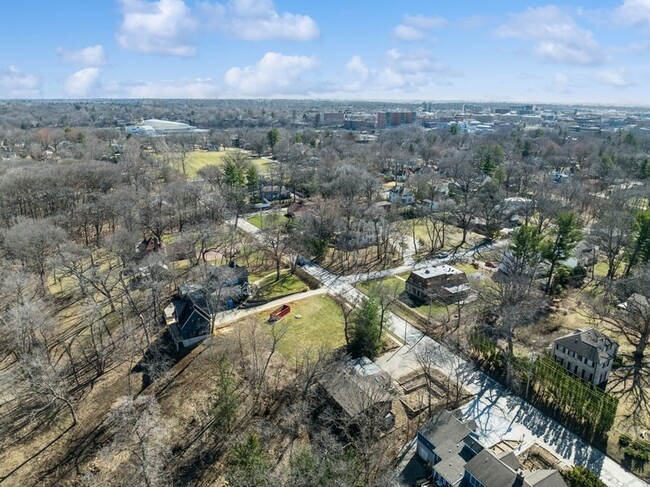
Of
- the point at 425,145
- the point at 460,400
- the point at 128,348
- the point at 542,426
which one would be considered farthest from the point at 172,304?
the point at 425,145

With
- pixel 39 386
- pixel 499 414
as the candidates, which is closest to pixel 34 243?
pixel 39 386

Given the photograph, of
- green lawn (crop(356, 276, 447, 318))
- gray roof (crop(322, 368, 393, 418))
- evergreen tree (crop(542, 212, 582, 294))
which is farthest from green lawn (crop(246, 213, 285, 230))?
evergreen tree (crop(542, 212, 582, 294))

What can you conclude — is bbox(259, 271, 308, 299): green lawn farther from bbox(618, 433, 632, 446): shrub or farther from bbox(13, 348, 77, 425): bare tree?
bbox(618, 433, 632, 446): shrub

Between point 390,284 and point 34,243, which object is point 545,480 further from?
point 34,243

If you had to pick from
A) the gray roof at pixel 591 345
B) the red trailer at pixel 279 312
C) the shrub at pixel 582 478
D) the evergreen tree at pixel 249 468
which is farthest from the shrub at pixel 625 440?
the red trailer at pixel 279 312

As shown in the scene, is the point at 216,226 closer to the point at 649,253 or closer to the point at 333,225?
the point at 333,225

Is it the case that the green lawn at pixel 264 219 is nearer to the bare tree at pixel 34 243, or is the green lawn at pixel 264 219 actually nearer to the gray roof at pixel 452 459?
the bare tree at pixel 34 243

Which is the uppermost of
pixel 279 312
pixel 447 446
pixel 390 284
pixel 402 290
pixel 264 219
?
pixel 447 446
